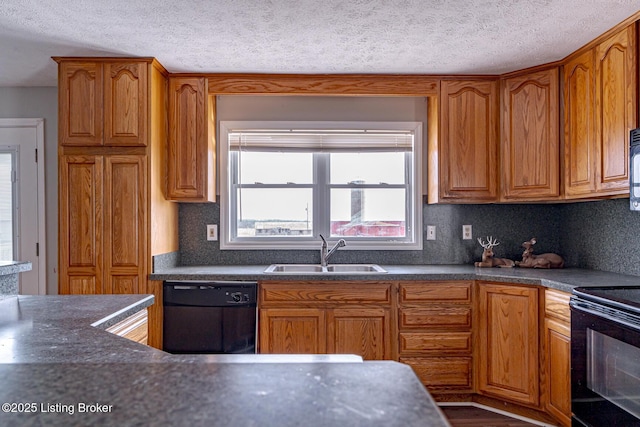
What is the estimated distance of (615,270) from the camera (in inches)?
104

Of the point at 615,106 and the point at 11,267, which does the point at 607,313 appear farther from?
the point at 11,267

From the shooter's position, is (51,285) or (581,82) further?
(51,285)

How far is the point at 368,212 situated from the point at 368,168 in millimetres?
347

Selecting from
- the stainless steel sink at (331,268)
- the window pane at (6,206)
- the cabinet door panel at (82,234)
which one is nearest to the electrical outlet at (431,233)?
the stainless steel sink at (331,268)

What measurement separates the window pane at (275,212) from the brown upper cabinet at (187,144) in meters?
0.43

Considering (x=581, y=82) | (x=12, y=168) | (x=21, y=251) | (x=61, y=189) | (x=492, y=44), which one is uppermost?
(x=492, y=44)

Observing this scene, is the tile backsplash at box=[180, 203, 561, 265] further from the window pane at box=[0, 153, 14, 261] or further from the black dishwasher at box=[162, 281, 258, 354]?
the window pane at box=[0, 153, 14, 261]

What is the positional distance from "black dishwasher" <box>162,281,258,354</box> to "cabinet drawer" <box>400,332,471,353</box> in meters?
0.97

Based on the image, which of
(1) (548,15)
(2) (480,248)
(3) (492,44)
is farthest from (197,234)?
(1) (548,15)

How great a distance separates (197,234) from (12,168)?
1.51m

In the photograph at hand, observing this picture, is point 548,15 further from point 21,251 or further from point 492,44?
point 21,251

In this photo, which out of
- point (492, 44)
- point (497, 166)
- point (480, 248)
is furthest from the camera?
point (480, 248)

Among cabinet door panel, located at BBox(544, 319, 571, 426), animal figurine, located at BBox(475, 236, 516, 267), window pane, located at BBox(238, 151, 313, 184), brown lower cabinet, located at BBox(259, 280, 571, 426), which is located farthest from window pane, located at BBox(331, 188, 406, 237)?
cabinet door panel, located at BBox(544, 319, 571, 426)

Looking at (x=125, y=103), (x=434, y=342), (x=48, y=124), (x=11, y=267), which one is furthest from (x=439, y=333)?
(x=48, y=124)
